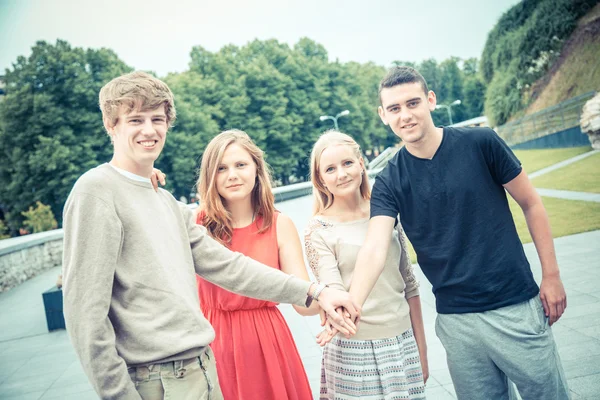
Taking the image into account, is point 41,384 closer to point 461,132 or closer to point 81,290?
point 81,290

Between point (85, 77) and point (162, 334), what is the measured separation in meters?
27.4

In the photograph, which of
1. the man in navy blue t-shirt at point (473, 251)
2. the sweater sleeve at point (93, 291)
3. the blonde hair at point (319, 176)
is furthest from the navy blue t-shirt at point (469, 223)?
the sweater sleeve at point (93, 291)

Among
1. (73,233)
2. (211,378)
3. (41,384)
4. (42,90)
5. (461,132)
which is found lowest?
(41,384)

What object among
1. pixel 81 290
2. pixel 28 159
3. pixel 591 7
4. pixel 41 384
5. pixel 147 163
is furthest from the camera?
pixel 591 7

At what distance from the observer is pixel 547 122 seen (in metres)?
25.7

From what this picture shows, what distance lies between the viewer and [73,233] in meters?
1.54

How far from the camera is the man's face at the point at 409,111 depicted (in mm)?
2234

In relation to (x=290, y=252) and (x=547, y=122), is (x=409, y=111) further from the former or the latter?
(x=547, y=122)

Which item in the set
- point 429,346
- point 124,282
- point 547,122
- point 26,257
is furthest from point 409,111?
point 547,122

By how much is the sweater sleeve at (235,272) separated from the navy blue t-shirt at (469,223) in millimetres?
634

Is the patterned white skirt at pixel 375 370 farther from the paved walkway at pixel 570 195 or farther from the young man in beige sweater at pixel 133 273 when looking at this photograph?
the paved walkway at pixel 570 195

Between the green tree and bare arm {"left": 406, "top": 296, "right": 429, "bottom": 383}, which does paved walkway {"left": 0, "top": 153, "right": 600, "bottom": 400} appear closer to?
bare arm {"left": 406, "top": 296, "right": 429, "bottom": 383}

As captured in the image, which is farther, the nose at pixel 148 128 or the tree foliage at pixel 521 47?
the tree foliage at pixel 521 47

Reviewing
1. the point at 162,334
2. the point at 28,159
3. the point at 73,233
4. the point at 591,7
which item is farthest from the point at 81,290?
the point at 591,7
